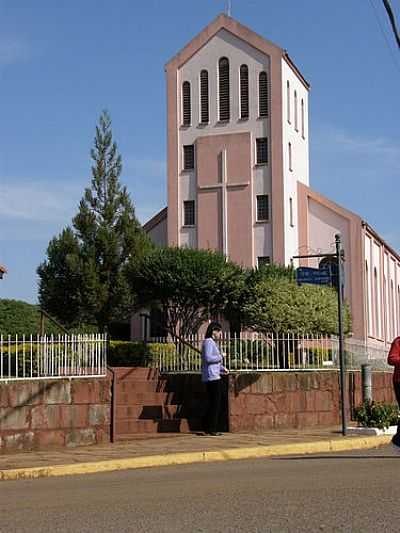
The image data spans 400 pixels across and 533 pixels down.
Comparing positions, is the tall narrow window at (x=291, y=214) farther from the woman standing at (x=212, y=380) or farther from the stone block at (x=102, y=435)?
the stone block at (x=102, y=435)

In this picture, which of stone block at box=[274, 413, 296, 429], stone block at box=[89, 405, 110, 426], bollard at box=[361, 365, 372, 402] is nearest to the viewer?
stone block at box=[89, 405, 110, 426]

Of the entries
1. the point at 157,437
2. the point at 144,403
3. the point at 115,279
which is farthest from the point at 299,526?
the point at 115,279

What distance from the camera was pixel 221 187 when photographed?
4638 cm

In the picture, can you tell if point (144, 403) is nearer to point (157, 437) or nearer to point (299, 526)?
point (157, 437)

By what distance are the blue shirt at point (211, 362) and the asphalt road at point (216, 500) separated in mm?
4361

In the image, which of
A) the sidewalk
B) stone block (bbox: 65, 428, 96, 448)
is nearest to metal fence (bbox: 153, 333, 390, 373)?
the sidewalk

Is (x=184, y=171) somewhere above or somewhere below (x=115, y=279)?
above

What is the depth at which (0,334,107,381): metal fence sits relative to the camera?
49.0ft

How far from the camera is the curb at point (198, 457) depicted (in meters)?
12.3

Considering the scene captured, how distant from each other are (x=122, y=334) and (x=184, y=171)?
27.8ft

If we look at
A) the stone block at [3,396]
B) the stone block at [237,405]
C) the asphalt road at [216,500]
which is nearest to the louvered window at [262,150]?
the stone block at [237,405]

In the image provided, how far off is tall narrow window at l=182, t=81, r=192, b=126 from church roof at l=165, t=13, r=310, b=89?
108 cm

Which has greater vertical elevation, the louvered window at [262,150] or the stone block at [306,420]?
the louvered window at [262,150]

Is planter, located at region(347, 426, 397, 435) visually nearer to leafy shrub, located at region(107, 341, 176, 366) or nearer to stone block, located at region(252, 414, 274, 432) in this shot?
stone block, located at region(252, 414, 274, 432)
